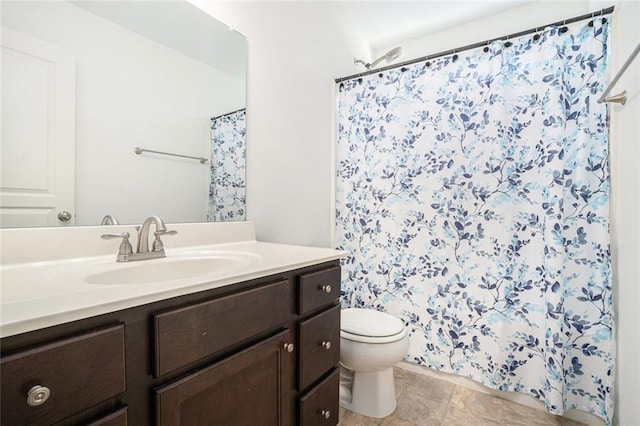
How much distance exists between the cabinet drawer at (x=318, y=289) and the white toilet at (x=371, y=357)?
1.09 ft

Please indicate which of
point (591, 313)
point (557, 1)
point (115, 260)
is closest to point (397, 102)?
point (557, 1)

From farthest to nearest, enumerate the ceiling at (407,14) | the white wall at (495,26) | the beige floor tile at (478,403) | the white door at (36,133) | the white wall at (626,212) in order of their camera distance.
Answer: the ceiling at (407,14) → the white wall at (495,26) → the beige floor tile at (478,403) → the white wall at (626,212) → the white door at (36,133)

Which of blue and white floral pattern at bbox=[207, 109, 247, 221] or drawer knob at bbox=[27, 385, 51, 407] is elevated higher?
blue and white floral pattern at bbox=[207, 109, 247, 221]

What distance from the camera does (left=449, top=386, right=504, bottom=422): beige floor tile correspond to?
1468 mm

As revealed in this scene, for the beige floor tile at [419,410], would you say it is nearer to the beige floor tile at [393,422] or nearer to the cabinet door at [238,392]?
the beige floor tile at [393,422]

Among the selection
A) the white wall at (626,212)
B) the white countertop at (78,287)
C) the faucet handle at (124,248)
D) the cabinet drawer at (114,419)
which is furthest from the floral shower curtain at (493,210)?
the cabinet drawer at (114,419)

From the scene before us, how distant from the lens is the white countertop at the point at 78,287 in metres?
0.49

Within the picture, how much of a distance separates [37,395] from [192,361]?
28 cm

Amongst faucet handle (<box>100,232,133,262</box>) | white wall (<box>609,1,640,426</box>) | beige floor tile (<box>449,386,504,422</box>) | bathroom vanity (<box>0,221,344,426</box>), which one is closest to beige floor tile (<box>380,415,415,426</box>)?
beige floor tile (<box>449,386,504,422</box>)

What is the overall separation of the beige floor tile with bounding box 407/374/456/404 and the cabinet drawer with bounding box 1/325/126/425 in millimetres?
1566

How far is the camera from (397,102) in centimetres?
181

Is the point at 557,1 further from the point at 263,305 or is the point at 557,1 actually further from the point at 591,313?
the point at 263,305

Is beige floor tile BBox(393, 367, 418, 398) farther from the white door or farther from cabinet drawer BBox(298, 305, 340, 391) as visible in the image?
the white door

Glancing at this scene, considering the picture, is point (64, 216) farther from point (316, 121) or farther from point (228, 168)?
point (316, 121)
